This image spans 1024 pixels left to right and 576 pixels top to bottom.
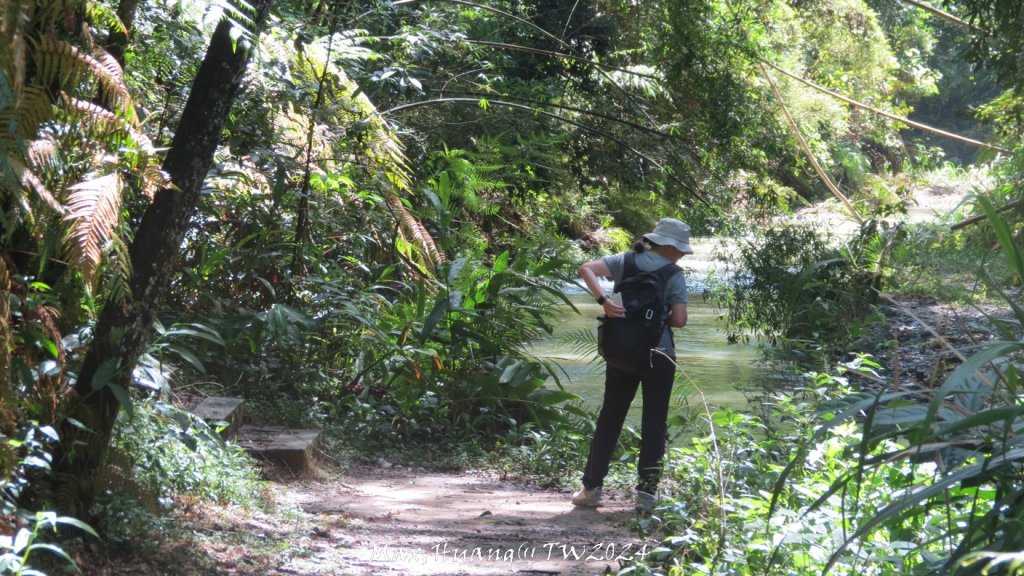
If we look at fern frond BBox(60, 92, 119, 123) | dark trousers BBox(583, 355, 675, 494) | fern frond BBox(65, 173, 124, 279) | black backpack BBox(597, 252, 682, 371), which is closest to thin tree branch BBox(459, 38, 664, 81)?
black backpack BBox(597, 252, 682, 371)

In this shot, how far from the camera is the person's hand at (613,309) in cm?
555

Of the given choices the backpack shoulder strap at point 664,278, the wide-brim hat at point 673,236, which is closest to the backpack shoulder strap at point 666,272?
the backpack shoulder strap at point 664,278

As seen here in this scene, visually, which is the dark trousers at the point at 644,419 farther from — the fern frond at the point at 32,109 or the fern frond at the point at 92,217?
the fern frond at the point at 32,109

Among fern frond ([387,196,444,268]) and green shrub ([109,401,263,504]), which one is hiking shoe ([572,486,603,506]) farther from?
fern frond ([387,196,444,268])

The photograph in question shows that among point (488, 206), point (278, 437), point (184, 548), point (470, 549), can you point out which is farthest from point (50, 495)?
point (488, 206)

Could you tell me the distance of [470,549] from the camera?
188 inches

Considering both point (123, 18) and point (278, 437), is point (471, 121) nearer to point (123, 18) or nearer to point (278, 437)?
point (278, 437)

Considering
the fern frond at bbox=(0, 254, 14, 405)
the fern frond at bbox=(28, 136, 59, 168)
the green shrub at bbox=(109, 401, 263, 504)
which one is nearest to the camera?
the fern frond at bbox=(0, 254, 14, 405)

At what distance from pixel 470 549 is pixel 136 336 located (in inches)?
71.3

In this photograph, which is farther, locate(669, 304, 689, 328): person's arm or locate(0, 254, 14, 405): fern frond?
locate(669, 304, 689, 328): person's arm

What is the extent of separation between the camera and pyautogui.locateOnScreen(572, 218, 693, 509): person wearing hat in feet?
18.5

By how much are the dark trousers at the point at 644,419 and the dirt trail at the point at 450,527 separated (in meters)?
0.23

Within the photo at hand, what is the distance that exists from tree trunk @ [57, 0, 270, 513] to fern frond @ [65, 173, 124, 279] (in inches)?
9.8

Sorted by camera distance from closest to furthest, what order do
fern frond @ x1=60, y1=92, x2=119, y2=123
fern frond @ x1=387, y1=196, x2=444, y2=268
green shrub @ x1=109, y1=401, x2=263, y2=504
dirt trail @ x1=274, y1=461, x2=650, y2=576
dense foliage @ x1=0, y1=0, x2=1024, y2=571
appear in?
dense foliage @ x1=0, y1=0, x2=1024, y2=571
fern frond @ x1=60, y1=92, x2=119, y2=123
green shrub @ x1=109, y1=401, x2=263, y2=504
dirt trail @ x1=274, y1=461, x2=650, y2=576
fern frond @ x1=387, y1=196, x2=444, y2=268
